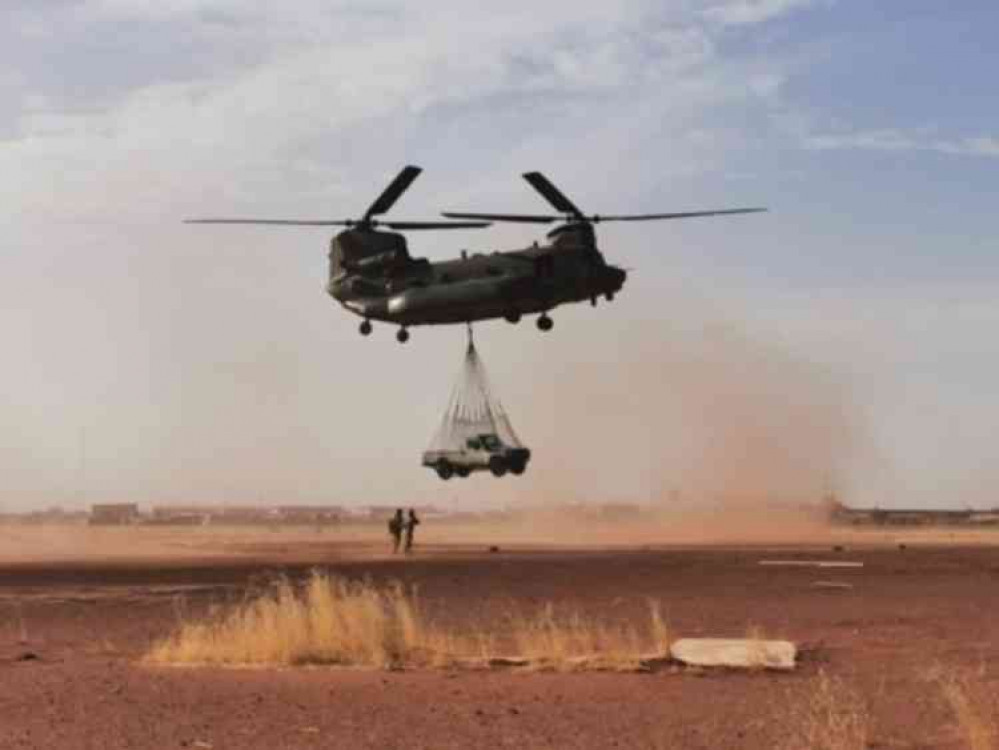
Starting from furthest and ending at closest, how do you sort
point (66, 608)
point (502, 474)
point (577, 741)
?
point (502, 474)
point (66, 608)
point (577, 741)

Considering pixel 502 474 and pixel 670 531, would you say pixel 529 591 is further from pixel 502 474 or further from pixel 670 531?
pixel 670 531

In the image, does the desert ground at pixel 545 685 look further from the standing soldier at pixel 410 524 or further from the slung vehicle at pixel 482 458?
the standing soldier at pixel 410 524

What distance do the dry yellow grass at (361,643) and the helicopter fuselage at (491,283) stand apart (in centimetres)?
2187

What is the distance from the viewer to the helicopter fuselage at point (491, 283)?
48.2 metres

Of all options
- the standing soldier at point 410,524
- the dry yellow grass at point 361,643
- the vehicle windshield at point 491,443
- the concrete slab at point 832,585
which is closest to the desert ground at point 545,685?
the concrete slab at point 832,585

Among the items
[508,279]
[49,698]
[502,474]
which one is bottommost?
[49,698]

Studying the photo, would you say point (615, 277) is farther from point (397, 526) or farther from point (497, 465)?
point (397, 526)

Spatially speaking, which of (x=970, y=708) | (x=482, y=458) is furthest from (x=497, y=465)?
(x=970, y=708)

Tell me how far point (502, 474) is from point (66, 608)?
25011 millimetres

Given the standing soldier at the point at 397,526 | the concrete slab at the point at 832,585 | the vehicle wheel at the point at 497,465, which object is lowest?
the concrete slab at the point at 832,585

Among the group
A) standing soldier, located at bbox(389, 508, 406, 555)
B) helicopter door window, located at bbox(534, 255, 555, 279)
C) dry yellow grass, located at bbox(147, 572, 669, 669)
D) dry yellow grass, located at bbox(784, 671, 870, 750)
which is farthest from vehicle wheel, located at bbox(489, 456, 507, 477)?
dry yellow grass, located at bbox(784, 671, 870, 750)

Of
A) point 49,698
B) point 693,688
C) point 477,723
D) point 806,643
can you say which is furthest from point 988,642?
point 49,698

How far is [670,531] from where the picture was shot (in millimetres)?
130125

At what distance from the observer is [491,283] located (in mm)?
48531
